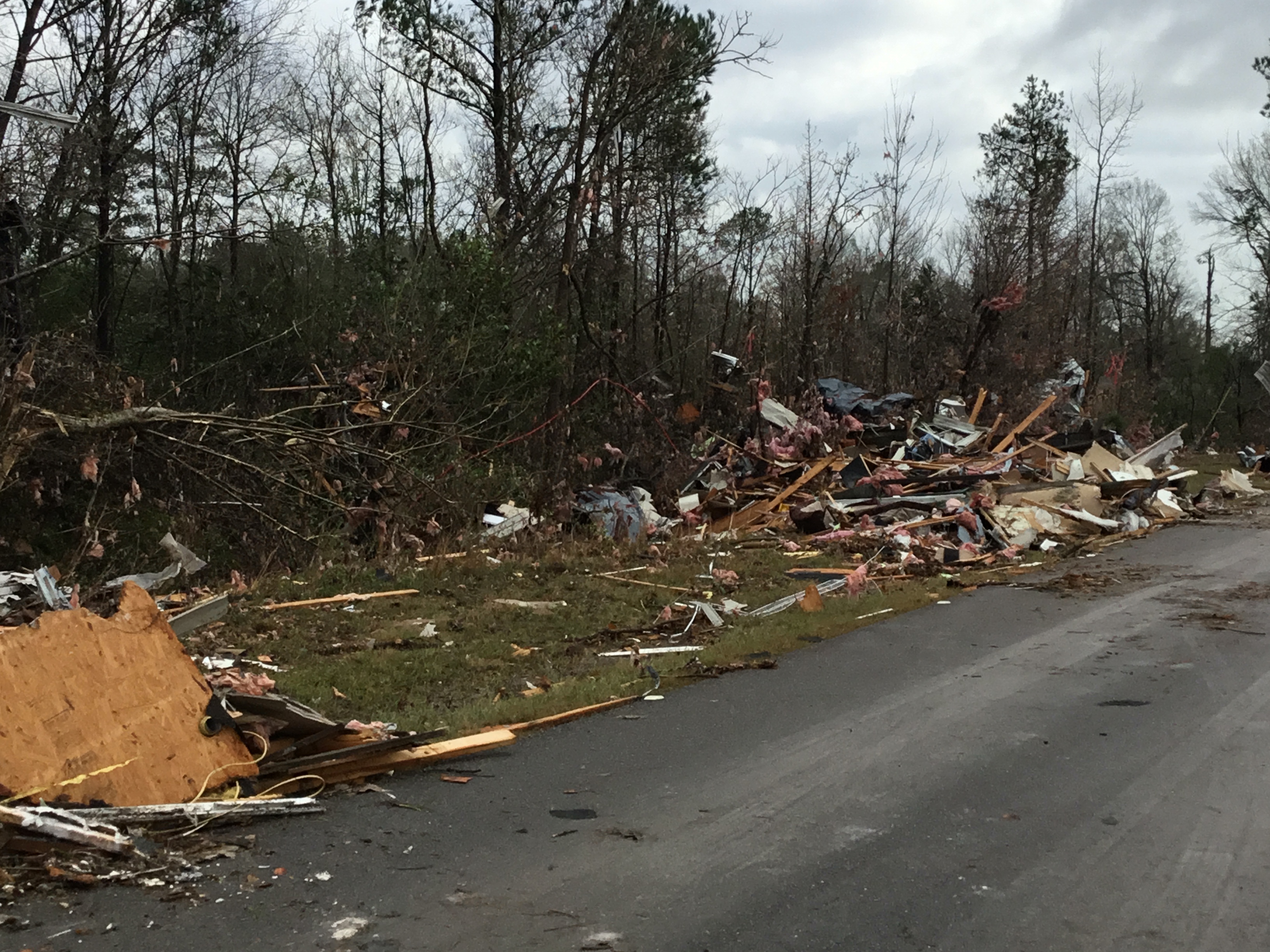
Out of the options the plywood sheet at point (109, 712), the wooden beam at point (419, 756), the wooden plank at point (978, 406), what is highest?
the wooden plank at point (978, 406)

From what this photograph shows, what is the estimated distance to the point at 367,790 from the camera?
4805 millimetres

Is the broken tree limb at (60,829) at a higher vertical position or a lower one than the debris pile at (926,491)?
lower

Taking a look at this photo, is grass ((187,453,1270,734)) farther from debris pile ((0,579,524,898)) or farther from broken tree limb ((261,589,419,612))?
debris pile ((0,579,524,898))

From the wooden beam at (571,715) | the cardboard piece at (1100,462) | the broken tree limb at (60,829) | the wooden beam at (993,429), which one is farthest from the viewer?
the wooden beam at (993,429)

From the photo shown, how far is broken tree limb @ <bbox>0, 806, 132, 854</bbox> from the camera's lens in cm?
377

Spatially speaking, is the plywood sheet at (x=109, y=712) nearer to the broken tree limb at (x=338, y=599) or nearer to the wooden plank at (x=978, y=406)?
the broken tree limb at (x=338, y=599)

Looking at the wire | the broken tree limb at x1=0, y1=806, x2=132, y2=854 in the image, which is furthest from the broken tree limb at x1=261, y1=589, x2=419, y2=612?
the broken tree limb at x1=0, y1=806, x2=132, y2=854

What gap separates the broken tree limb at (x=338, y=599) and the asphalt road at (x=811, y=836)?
3.83m

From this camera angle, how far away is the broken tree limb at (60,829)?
12.4 ft

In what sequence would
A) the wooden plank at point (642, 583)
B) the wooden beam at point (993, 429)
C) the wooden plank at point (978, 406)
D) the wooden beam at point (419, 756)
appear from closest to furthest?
1. the wooden beam at point (419, 756)
2. the wooden plank at point (642, 583)
3. the wooden beam at point (993, 429)
4. the wooden plank at point (978, 406)

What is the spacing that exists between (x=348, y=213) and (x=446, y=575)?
14.9 metres

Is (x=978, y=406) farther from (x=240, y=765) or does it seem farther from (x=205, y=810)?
(x=205, y=810)

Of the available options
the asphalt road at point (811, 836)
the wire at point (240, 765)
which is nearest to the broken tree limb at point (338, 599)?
the asphalt road at point (811, 836)

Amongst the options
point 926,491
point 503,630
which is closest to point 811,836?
point 503,630
